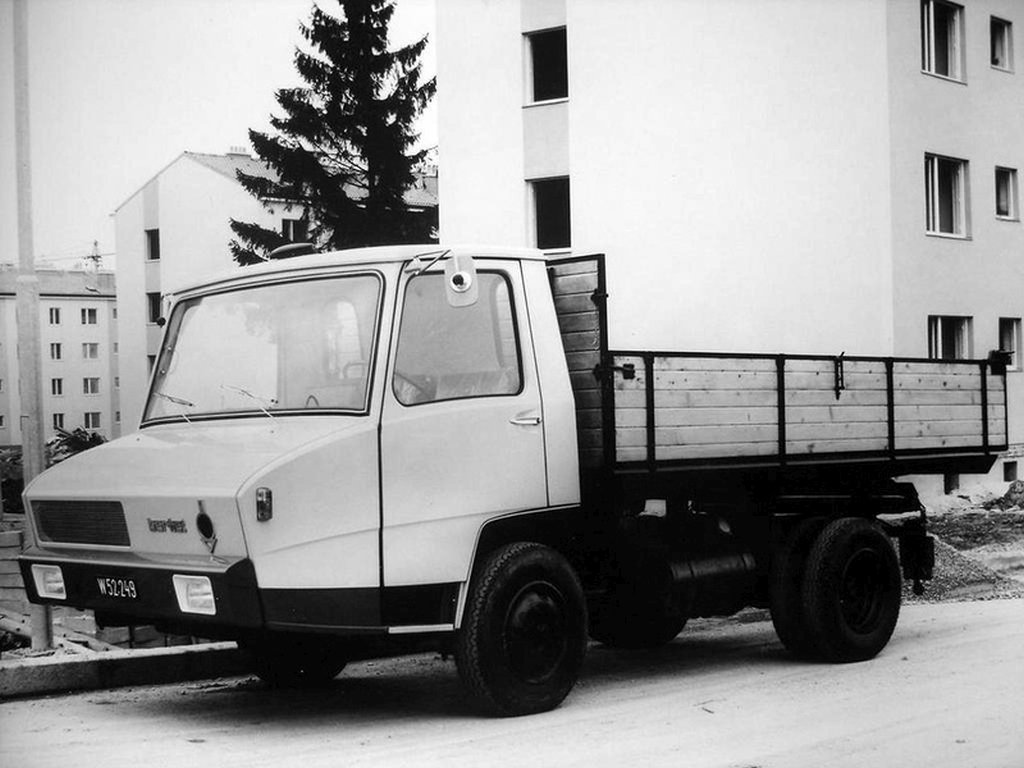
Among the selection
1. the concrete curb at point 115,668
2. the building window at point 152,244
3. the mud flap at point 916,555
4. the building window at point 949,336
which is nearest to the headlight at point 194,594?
the concrete curb at point 115,668

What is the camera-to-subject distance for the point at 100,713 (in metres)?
8.15

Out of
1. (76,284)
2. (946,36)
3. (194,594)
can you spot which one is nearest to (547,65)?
(946,36)

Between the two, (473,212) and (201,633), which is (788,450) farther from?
(473,212)

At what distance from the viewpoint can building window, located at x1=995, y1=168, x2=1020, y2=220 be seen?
29781mm

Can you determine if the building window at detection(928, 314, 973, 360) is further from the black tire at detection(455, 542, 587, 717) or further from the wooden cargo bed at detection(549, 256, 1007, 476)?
the black tire at detection(455, 542, 587, 717)

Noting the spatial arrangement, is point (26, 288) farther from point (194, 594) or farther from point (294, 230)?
point (294, 230)

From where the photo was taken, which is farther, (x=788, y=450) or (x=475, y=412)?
(x=788, y=450)

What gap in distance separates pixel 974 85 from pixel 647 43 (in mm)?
6412

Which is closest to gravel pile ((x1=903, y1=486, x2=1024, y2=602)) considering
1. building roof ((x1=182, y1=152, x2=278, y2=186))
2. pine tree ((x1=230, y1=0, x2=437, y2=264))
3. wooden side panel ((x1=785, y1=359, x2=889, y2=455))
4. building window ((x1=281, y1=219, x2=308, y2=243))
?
wooden side panel ((x1=785, y1=359, x2=889, y2=455))

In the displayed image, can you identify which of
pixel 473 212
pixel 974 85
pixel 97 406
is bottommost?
pixel 97 406

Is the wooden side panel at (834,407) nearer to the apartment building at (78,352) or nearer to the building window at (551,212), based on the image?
the building window at (551,212)

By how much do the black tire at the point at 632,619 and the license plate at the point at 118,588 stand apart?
8.67ft

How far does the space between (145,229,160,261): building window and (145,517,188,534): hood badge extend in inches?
1951

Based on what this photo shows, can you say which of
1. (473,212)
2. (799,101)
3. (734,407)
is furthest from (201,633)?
(473,212)
